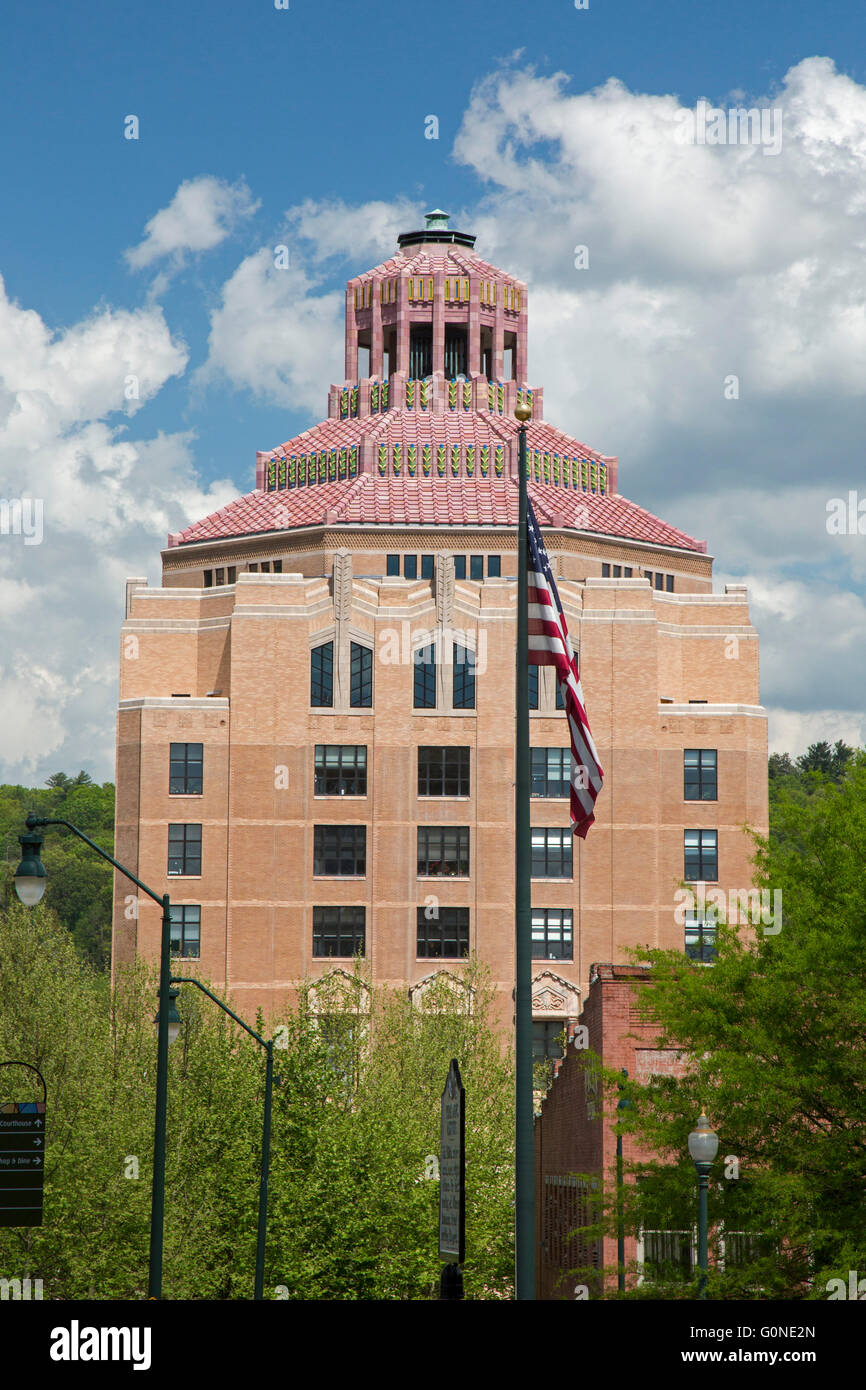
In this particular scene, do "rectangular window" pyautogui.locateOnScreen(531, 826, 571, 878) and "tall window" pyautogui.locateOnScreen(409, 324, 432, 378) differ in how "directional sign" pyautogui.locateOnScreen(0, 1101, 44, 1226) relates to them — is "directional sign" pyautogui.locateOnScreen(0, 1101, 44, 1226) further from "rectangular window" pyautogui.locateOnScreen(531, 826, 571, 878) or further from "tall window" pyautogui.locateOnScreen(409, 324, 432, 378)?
"tall window" pyautogui.locateOnScreen(409, 324, 432, 378)

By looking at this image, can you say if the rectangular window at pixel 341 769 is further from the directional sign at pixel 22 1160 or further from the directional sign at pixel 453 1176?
the directional sign at pixel 453 1176

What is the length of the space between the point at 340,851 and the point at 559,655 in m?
60.3

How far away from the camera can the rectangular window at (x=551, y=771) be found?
258ft

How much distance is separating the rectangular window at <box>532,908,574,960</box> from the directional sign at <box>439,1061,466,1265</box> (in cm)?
6234

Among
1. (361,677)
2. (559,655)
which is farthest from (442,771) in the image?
(559,655)

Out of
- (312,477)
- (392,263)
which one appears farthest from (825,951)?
(392,263)

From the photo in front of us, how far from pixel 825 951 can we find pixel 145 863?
183ft

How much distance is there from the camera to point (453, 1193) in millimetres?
15148

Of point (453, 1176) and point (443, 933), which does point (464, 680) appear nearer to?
point (443, 933)

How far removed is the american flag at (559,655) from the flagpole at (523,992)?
615mm

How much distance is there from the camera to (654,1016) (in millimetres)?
28781

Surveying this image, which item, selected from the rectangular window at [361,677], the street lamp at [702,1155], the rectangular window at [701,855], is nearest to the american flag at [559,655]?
the street lamp at [702,1155]

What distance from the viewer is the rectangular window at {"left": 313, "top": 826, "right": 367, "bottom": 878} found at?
7894cm
